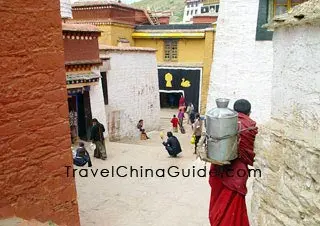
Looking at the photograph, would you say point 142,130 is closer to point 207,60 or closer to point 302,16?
point 207,60

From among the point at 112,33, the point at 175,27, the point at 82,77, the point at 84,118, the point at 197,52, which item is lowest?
the point at 84,118

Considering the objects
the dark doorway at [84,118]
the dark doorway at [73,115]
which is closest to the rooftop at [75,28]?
the dark doorway at [84,118]

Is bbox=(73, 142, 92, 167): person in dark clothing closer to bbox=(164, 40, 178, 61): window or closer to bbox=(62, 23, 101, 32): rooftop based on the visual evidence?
bbox=(62, 23, 101, 32): rooftop

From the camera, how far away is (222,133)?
3.99m

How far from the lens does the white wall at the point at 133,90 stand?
15320 mm

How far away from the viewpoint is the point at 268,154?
3.96 m

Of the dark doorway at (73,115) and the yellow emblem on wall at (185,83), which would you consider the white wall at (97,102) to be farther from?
the yellow emblem on wall at (185,83)

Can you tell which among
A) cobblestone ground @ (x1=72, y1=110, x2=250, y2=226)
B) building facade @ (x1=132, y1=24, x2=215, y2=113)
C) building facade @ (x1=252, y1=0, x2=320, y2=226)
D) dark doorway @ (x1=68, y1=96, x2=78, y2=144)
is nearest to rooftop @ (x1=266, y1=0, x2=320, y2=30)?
building facade @ (x1=252, y1=0, x2=320, y2=226)

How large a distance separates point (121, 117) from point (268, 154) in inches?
469

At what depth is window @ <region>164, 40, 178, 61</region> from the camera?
2261cm

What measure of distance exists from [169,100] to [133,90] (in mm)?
8365

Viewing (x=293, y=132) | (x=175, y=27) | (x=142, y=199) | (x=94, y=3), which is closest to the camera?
(x=293, y=132)

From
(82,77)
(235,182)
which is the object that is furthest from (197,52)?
(235,182)

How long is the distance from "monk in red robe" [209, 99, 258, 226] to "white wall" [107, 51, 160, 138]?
10.7 metres
